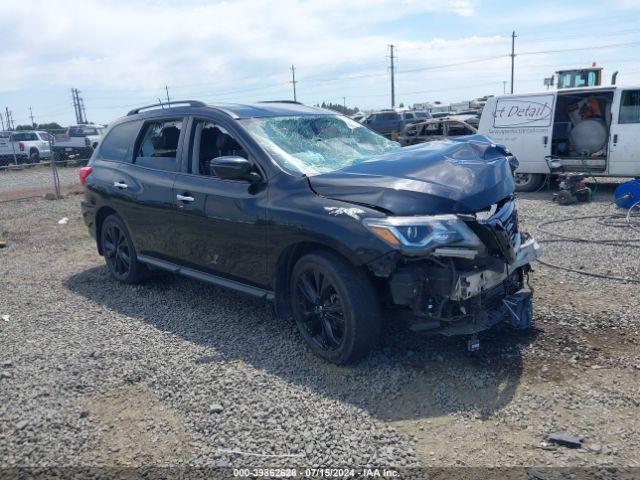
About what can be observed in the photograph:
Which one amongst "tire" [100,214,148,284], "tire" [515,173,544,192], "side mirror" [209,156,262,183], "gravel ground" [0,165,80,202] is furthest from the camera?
"gravel ground" [0,165,80,202]

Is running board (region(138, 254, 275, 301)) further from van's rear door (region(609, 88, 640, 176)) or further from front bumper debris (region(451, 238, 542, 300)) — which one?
van's rear door (region(609, 88, 640, 176))

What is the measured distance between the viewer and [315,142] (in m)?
4.95

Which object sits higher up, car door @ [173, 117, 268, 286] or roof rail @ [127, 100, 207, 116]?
roof rail @ [127, 100, 207, 116]

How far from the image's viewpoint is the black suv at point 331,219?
370cm

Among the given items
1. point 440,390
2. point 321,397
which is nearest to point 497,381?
point 440,390

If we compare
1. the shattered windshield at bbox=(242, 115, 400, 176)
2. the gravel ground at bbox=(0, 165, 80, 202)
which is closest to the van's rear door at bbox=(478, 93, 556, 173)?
the shattered windshield at bbox=(242, 115, 400, 176)

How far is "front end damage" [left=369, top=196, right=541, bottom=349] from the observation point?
143 inches

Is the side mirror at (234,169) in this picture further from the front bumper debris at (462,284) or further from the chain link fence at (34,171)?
the chain link fence at (34,171)

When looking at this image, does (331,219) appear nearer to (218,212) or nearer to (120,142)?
(218,212)

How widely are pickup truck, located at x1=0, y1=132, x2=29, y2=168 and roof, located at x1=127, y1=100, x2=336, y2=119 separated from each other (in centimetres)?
2511

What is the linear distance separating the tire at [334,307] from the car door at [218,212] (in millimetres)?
429

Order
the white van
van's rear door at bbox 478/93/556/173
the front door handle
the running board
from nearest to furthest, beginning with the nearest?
the running board, the front door handle, the white van, van's rear door at bbox 478/93/556/173

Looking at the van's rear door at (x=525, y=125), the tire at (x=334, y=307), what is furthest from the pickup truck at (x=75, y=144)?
the tire at (x=334, y=307)

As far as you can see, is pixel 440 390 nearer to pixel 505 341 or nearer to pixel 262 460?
pixel 505 341
